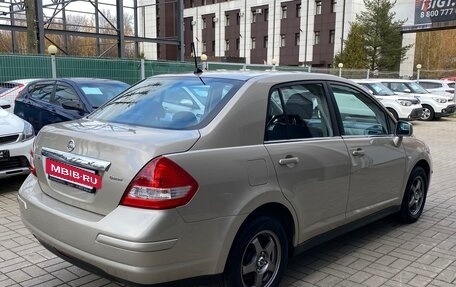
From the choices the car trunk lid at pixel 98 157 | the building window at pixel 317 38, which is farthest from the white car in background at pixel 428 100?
the building window at pixel 317 38

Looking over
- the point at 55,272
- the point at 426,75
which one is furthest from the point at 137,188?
the point at 426,75

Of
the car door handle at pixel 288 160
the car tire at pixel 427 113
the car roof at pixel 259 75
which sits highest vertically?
the car roof at pixel 259 75

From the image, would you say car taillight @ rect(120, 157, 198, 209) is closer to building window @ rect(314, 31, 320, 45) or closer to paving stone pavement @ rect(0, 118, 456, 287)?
paving stone pavement @ rect(0, 118, 456, 287)

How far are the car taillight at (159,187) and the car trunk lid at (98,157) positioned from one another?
4cm

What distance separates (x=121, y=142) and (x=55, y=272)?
5.30 ft

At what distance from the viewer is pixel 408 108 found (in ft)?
54.3

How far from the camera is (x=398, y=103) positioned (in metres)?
16.6

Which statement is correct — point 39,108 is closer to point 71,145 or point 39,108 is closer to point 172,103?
point 172,103

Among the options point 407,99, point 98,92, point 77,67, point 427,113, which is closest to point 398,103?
point 407,99

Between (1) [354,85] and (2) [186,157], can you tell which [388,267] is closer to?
(1) [354,85]

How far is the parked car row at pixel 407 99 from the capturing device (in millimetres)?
16609

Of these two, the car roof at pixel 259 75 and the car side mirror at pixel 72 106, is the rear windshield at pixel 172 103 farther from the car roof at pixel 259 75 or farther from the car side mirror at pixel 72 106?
the car side mirror at pixel 72 106

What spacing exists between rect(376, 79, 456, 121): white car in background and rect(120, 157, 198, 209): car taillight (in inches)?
684

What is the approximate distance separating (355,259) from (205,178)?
2091 mm
